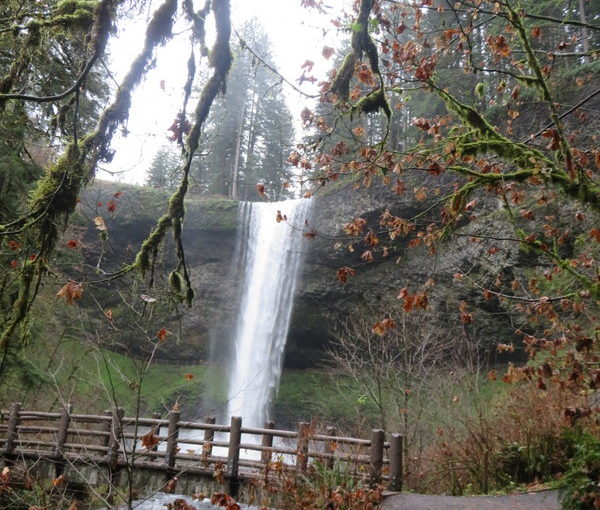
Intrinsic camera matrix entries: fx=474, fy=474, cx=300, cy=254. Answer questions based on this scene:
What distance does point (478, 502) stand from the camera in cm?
595

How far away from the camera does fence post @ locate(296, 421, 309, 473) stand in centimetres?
698

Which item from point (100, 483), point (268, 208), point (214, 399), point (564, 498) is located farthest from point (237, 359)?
point (564, 498)

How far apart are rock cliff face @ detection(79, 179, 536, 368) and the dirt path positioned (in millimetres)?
8019

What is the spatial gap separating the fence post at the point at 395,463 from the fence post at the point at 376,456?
179 millimetres

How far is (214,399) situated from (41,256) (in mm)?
21464

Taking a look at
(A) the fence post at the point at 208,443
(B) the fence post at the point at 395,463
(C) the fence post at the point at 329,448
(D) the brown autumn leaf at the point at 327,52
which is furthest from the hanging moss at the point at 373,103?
(A) the fence post at the point at 208,443

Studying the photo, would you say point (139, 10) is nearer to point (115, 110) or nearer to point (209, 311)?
point (115, 110)

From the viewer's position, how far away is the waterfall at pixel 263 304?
21.2 metres

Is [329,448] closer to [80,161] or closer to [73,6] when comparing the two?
[80,161]

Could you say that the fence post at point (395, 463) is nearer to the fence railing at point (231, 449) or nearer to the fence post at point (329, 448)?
the fence railing at point (231, 449)

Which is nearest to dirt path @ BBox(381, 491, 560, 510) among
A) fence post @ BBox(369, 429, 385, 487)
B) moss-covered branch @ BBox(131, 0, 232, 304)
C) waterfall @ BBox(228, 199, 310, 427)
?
fence post @ BBox(369, 429, 385, 487)

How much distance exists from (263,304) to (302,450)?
594 inches

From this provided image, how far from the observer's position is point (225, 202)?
24172 mm

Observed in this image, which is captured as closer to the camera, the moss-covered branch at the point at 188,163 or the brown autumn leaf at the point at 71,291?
the brown autumn leaf at the point at 71,291
